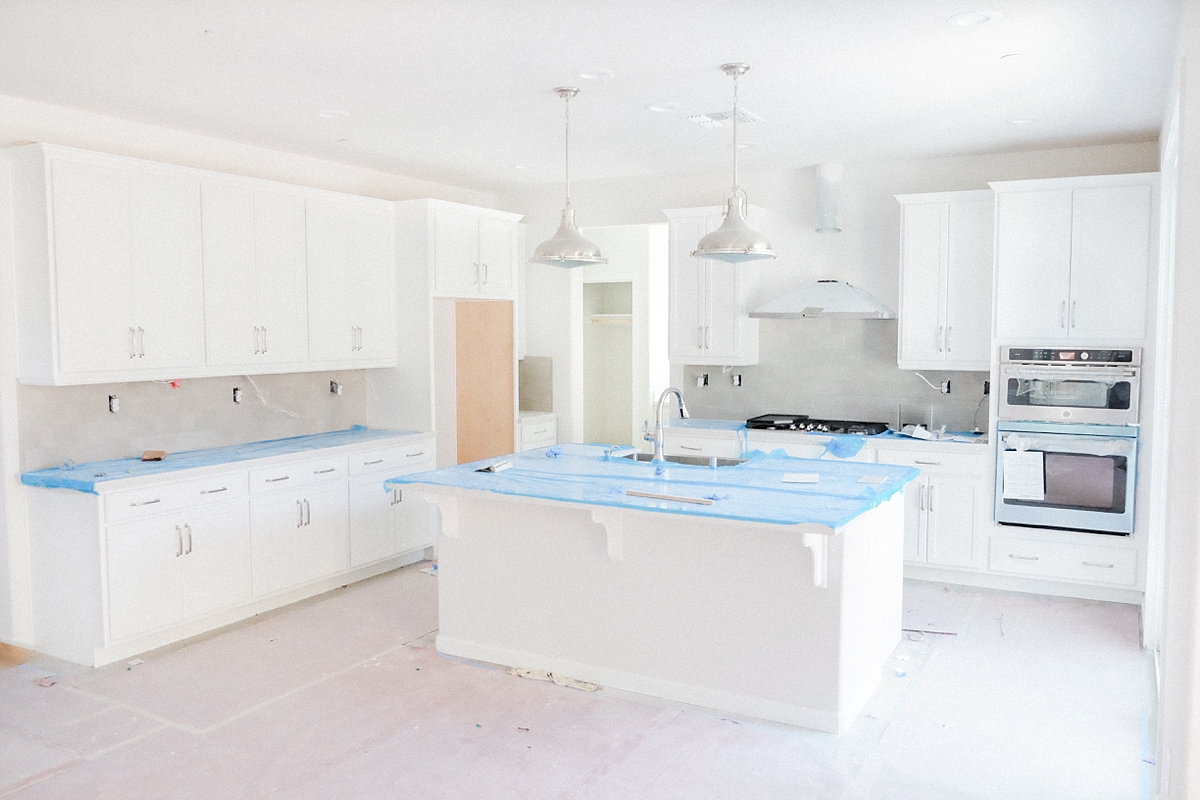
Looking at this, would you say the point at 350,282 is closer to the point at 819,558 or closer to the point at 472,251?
the point at 472,251

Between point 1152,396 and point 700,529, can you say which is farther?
point 1152,396

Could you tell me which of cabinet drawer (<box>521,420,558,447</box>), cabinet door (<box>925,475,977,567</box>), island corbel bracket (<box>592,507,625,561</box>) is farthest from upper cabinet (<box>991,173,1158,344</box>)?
cabinet drawer (<box>521,420,558,447</box>)

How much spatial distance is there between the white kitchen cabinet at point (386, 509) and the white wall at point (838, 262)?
2.17 meters

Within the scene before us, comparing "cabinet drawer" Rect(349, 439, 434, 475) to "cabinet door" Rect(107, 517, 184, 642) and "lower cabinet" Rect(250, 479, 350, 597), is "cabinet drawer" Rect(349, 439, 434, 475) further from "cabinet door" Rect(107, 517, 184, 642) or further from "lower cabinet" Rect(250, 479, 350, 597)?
"cabinet door" Rect(107, 517, 184, 642)

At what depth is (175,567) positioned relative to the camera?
4488 mm

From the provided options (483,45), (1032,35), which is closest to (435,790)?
(483,45)

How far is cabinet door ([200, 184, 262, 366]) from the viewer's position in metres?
4.89

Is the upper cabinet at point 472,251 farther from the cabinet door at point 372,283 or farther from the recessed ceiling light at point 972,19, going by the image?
the recessed ceiling light at point 972,19

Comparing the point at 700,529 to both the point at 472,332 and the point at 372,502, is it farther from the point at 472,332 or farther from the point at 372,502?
the point at 472,332

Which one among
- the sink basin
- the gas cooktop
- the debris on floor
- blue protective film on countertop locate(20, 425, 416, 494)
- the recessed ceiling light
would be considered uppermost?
the recessed ceiling light

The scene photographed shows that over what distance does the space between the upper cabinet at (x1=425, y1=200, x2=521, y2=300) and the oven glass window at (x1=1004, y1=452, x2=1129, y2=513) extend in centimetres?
380

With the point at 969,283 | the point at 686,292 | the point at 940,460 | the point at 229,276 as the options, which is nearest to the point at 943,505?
the point at 940,460

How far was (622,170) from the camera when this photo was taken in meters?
6.47

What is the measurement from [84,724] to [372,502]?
223 cm
